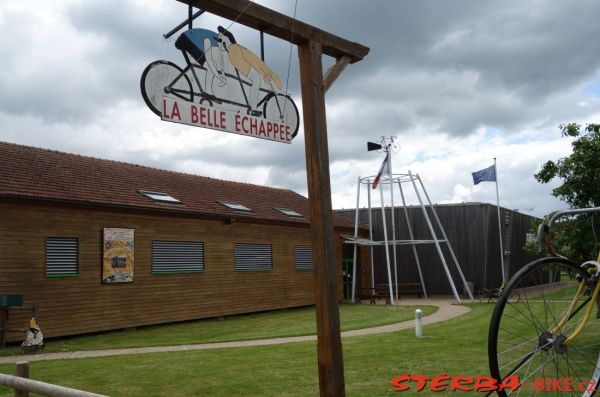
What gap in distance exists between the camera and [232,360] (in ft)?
33.3

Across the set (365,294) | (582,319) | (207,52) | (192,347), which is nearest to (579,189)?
(582,319)

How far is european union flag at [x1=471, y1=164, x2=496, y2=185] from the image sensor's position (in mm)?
26797

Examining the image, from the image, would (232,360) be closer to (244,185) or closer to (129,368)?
(129,368)

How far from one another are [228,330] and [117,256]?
3720 mm

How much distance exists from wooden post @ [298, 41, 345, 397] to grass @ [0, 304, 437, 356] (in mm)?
9248

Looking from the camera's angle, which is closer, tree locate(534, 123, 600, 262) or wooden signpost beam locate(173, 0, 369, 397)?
wooden signpost beam locate(173, 0, 369, 397)

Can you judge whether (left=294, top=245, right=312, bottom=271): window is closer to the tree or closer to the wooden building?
the wooden building

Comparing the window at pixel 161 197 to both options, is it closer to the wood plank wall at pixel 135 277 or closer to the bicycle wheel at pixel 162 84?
the wood plank wall at pixel 135 277

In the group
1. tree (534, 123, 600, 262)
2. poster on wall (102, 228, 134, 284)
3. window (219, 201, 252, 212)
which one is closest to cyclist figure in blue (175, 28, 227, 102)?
tree (534, 123, 600, 262)

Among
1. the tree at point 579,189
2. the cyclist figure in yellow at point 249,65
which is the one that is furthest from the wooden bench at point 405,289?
the cyclist figure in yellow at point 249,65

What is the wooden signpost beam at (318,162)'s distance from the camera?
5.27 m

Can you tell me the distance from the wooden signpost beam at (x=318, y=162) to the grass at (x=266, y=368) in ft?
6.28

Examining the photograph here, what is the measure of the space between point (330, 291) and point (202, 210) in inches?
567

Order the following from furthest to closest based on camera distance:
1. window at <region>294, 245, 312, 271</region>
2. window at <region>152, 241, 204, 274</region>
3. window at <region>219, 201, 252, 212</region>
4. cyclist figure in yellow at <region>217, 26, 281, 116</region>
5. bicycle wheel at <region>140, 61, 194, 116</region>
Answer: window at <region>294, 245, 312, 271</region>
window at <region>219, 201, 252, 212</region>
window at <region>152, 241, 204, 274</region>
cyclist figure in yellow at <region>217, 26, 281, 116</region>
bicycle wheel at <region>140, 61, 194, 116</region>
